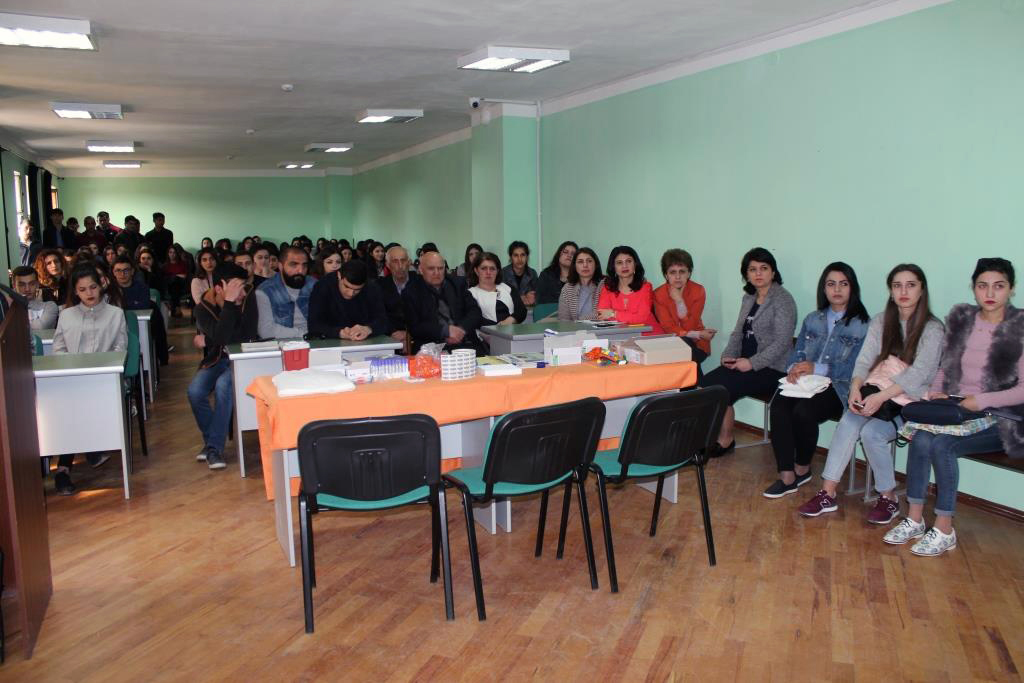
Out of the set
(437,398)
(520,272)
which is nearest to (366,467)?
(437,398)

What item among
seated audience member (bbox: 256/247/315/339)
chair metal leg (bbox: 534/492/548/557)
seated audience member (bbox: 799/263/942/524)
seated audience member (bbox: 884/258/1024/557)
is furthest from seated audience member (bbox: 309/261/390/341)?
seated audience member (bbox: 884/258/1024/557)

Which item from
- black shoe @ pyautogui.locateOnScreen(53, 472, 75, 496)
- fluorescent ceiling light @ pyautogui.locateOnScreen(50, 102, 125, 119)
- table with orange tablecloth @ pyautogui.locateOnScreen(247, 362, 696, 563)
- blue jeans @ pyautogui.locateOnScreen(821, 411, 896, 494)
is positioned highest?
fluorescent ceiling light @ pyautogui.locateOnScreen(50, 102, 125, 119)

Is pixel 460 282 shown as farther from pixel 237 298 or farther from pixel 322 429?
pixel 322 429

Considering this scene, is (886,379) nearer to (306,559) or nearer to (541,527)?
(541,527)

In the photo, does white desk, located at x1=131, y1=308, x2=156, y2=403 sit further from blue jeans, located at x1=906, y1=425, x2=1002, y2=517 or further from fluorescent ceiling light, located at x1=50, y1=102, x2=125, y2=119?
blue jeans, located at x1=906, y1=425, x2=1002, y2=517

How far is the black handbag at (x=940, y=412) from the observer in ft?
13.1

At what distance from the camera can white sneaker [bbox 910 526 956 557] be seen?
3.93 m

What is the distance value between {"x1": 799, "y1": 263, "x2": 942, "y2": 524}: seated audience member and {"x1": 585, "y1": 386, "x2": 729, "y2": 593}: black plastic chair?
46.8 inches

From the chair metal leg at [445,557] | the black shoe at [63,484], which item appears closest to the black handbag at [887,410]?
the chair metal leg at [445,557]

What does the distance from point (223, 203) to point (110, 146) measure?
18.5 ft

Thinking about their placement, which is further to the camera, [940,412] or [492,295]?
[492,295]

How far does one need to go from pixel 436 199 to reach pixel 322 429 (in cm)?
1040

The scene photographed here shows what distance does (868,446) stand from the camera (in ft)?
14.8

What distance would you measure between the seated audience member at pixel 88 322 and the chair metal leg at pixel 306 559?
2977 millimetres
